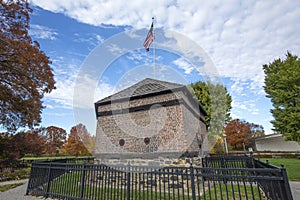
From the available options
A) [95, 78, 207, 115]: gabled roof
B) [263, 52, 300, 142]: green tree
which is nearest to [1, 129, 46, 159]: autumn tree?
[95, 78, 207, 115]: gabled roof

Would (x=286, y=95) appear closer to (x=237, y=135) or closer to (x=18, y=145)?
(x=237, y=135)

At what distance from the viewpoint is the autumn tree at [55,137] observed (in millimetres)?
30516

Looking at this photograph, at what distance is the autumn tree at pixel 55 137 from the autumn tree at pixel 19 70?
2068cm

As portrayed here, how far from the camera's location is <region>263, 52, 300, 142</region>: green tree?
14078mm

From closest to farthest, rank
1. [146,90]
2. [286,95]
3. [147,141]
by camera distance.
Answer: [147,141] → [146,90] → [286,95]

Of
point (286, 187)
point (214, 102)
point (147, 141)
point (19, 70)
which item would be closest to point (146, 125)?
point (147, 141)

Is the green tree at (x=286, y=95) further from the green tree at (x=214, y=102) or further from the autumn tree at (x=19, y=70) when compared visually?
the autumn tree at (x=19, y=70)

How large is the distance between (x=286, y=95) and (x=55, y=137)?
38.1m

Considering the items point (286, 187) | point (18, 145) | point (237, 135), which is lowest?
point (286, 187)

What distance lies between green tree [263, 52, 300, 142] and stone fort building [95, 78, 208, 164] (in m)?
11.2

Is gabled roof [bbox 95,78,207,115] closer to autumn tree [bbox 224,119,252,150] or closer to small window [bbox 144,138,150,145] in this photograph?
small window [bbox 144,138,150,145]

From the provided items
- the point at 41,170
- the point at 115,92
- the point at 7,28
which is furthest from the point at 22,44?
the point at 41,170

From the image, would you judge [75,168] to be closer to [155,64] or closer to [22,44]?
[155,64]

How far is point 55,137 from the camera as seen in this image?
111 ft
